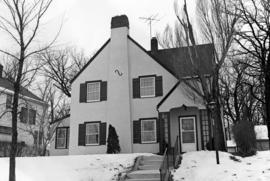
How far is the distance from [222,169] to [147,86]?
9197 mm

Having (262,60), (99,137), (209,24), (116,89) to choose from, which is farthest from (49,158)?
(262,60)

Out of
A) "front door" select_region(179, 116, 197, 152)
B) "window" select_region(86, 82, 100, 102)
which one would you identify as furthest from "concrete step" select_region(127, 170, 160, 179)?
"window" select_region(86, 82, 100, 102)

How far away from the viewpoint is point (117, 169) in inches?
547

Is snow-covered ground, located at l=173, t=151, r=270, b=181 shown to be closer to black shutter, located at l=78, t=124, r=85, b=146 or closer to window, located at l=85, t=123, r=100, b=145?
window, located at l=85, t=123, r=100, b=145

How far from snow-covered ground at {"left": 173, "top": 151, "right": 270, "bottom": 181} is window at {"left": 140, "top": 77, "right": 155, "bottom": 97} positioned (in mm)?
6389

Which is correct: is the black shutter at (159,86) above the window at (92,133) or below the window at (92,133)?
above

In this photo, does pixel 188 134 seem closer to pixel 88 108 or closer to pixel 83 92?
pixel 88 108

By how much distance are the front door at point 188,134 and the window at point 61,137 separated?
29.8ft

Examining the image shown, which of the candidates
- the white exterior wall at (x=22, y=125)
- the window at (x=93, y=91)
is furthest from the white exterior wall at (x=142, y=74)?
the white exterior wall at (x=22, y=125)

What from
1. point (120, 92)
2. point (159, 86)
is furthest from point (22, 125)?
point (159, 86)

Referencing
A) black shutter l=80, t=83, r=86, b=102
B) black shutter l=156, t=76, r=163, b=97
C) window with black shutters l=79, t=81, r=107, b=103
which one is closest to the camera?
black shutter l=156, t=76, r=163, b=97

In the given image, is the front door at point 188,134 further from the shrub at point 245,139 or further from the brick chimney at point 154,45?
the brick chimney at point 154,45

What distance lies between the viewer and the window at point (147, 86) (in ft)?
66.5

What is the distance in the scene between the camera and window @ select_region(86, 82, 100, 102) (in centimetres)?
2136
